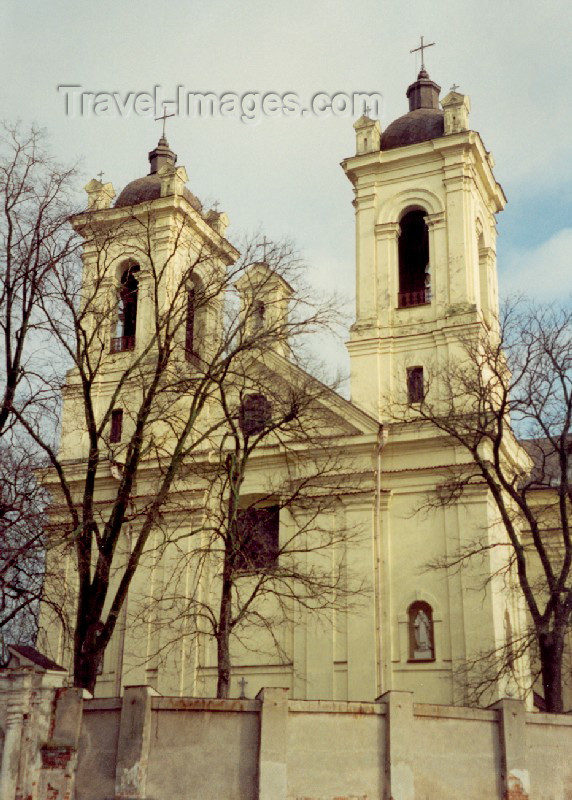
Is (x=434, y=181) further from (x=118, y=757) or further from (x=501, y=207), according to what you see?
(x=118, y=757)

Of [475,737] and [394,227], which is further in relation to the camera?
[394,227]

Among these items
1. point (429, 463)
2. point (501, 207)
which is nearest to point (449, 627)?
point (429, 463)

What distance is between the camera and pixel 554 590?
17.3 metres

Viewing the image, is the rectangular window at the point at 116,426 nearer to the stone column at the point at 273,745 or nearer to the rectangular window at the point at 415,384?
the rectangular window at the point at 415,384

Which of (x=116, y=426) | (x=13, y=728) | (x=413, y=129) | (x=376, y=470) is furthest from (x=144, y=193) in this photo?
(x=13, y=728)

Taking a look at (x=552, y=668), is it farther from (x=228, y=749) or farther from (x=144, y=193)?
(x=144, y=193)

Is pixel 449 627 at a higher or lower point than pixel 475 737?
higher

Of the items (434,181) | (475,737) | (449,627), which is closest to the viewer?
(475,737)

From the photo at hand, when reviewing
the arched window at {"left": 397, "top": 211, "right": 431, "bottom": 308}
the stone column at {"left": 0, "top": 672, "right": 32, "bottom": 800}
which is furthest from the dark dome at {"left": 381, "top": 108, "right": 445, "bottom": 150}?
the stone column at {"left": 0, "top": 672, "right": 32, "bottom": 800}

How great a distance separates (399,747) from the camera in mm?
13234

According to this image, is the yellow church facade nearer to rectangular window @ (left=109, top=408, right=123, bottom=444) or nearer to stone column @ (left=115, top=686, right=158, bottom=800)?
rectangular window @ (left=109, top=408, right=123, bottom=444)

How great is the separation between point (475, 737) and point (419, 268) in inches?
645

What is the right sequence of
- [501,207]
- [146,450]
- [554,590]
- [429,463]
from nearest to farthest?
1. [146,450]
2. [554,590]
3. [429,463]
4. [501,207]

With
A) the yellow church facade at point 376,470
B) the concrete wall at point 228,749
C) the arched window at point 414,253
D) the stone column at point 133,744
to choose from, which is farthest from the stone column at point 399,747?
the arched window at point 414,253
